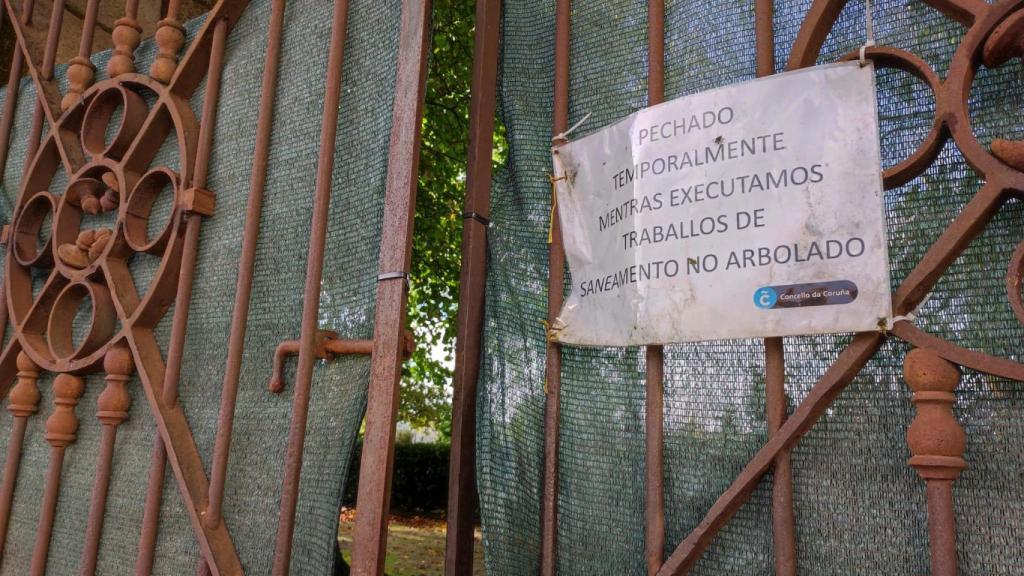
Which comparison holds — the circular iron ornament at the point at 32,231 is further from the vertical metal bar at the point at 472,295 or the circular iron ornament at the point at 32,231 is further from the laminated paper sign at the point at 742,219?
the laminated paper sign at the point at 742,219

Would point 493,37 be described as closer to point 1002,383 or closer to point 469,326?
point 469,326

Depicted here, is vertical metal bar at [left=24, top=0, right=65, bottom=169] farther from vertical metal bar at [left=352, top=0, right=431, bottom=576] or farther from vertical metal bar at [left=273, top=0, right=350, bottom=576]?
vertical metal bar at [left=352, top=0, right=431, bottom=576]

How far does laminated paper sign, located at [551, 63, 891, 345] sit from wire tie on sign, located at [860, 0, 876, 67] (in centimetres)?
2

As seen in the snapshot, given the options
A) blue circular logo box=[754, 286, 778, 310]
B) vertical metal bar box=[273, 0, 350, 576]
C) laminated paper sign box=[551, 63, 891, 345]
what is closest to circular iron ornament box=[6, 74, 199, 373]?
vertical metal bar box=[273, 0, 350, 576]

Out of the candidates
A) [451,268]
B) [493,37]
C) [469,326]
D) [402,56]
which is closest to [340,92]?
[402,56]

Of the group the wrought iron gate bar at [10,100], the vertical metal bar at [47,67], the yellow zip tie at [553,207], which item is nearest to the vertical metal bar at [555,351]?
the yellow zip tie at [553,207]

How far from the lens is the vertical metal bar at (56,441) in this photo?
2.38 metres

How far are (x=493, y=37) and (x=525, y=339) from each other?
33.2 inches

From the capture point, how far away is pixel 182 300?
2244 mm

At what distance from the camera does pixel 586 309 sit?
1781 millimetres

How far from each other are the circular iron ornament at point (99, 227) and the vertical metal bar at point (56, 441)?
63 mm

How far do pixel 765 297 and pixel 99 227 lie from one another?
224 cm

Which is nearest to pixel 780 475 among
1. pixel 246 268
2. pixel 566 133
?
pixel 566 133

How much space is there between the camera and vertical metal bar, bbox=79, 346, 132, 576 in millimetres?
2225
